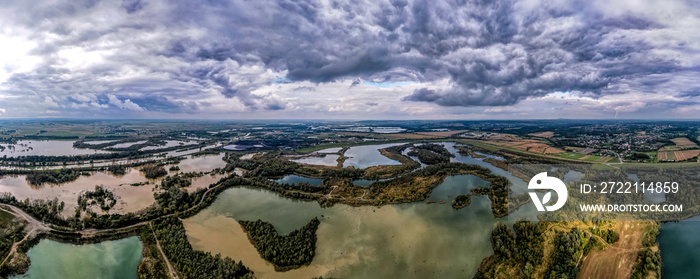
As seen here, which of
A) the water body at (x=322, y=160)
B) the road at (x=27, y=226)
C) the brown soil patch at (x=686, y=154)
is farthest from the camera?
the water body at (x=322, y=160)

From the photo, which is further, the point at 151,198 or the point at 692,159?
the point at 692,159

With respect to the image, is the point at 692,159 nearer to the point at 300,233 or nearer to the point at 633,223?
the point at 633,223

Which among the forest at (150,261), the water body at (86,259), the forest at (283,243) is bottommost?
the water body at (86,259)

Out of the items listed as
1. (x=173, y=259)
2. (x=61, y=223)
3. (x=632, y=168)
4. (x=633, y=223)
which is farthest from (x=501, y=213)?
(x=61, y=223)

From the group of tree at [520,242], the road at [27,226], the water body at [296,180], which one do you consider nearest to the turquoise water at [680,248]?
the group of tree at [520,242]

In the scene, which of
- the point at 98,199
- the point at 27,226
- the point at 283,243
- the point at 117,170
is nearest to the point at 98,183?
the point at 117,170

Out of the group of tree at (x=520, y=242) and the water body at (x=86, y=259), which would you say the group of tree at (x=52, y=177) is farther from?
the group of tree at (x=520, y=242)

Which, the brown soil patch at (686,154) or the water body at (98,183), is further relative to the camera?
the brown soil patch at (686,154)
